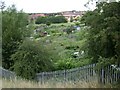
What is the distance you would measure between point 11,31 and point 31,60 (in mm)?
1379

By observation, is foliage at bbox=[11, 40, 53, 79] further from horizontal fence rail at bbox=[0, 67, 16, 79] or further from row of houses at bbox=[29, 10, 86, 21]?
row of houses at bbox=[29, 10, 86, 21]

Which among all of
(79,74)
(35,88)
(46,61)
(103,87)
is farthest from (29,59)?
(103,87)

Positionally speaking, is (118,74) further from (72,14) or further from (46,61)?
(72,14)

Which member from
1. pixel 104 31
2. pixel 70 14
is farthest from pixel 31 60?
pixel 104 31

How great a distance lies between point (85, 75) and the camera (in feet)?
18.4

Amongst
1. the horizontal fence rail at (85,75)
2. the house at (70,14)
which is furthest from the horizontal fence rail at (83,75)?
the house at (70,14)

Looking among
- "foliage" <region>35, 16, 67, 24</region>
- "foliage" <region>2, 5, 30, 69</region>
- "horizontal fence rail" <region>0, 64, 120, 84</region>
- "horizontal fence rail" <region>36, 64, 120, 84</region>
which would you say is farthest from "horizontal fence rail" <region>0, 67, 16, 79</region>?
"foliage" <region>35, 16, 67, 24</region>

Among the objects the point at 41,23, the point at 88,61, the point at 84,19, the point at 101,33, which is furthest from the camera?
the point at 41,23

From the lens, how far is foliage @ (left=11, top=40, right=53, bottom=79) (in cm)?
641

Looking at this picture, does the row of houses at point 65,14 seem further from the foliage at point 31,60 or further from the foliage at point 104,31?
the foliage at point 104,31

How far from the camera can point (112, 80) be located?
4.96 m

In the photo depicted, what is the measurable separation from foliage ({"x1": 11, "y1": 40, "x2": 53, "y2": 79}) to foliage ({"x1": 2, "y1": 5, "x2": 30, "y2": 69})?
97 cm

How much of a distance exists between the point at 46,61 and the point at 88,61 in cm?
112

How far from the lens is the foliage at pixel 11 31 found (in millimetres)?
7559
